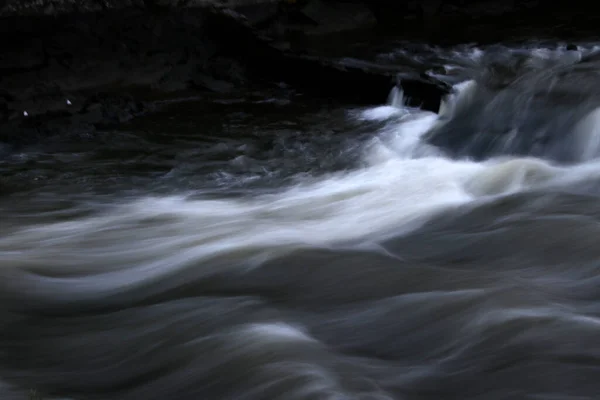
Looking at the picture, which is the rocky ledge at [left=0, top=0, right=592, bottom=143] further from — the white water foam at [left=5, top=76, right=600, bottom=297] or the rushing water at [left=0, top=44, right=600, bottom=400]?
the white water foam at [left=5, top=76, right=600, bottom=297]

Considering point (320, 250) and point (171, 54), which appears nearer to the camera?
point (320, 250)

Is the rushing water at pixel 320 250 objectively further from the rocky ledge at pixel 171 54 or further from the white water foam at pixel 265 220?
the rocky ledge at pixel 171 54

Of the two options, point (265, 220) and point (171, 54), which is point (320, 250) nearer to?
point (265, 220)

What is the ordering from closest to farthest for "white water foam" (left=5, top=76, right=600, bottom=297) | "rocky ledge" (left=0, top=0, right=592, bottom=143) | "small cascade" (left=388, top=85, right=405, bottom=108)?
1. "white water foam" (left=5, top=76, right=600, bottom=297)
2. "small cascade" (left=388, top=85, right=405, bottom=108)
3. "rocky ledge" (left=0, top=0, right=592, bottom=143)


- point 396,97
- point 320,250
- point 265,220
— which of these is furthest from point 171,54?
point 320,250

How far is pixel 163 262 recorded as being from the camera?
4625 mm

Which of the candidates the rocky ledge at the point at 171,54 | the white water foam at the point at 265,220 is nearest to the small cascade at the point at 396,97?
the rocky ledge at the point at 171,54

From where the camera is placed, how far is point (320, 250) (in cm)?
452

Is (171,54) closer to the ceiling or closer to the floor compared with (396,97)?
closer to the ceiling

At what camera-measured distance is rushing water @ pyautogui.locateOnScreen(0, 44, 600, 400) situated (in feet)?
10.5

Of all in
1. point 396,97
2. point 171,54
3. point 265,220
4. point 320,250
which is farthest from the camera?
point 171,54

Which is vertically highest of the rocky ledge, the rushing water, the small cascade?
the rocky ledge

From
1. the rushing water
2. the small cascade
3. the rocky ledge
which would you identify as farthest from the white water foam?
the rocky ledge

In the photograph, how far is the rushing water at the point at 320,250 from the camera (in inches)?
126
